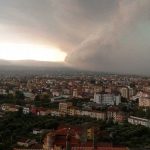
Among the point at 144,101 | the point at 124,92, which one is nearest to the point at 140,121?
the point at 144,101

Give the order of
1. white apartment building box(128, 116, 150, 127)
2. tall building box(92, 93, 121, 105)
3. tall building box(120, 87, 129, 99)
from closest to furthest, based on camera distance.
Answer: white apartment building box(128, 116, 150, 127) < tall building box(92, 93, 121, 105) < tall building box(120, 87, 129, 99)

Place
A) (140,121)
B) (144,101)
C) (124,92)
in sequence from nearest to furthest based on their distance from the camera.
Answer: (140,121)
(144,101)
(124,92)

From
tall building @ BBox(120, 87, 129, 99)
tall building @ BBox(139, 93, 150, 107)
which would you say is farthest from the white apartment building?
tall building @ BBox(120, 87, 129, 99)

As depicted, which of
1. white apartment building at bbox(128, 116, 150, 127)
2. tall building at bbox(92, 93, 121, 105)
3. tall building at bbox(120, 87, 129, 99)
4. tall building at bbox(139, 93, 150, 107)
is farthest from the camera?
tall building at bbox(120, 87, 129, 99)

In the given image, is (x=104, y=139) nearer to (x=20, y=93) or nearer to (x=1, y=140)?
(x=1, y=140)

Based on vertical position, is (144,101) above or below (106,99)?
above

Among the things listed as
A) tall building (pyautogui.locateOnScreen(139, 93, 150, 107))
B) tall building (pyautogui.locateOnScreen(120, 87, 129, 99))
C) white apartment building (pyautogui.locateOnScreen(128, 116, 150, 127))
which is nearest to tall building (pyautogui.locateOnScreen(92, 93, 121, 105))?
tall building (pyautogui.locateOnScreen(139, 93, 150, 107))

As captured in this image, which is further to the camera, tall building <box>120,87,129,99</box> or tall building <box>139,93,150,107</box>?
tall building <box>120,87,129,99</box>

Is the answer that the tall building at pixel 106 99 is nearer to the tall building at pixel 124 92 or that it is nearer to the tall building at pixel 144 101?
the tall building at pixel 144 101

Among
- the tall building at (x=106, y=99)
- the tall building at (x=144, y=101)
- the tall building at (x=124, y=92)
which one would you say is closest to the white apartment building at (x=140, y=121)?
the tall building at (x=144, y=101)

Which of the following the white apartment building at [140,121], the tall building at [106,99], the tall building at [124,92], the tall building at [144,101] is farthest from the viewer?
the tall building at [124,92]

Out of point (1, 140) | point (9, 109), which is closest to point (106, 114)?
point (9, 109)

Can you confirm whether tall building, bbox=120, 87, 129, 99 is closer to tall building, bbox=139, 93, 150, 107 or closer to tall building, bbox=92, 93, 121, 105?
tall building, bbox=92, 93, 121, 105

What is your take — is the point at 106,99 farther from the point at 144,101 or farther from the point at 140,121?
the point at 140,121
